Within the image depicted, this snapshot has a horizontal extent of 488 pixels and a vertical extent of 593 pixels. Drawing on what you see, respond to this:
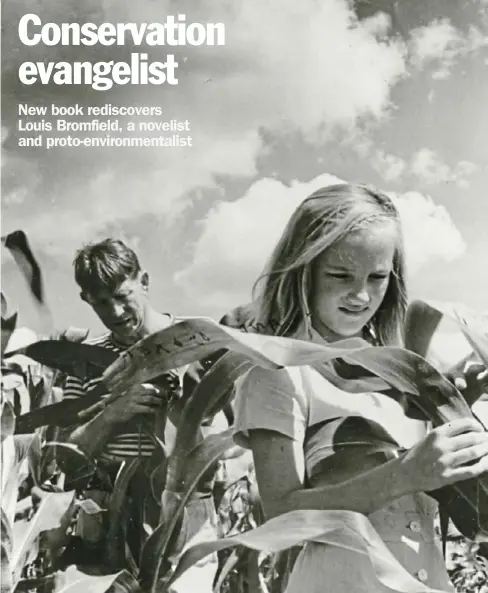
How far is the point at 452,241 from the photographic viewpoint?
1.31m

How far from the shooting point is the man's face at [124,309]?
1.29 meters

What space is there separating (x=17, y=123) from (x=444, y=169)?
2.15 feet

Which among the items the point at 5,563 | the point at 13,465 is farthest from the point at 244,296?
the point at 5,563

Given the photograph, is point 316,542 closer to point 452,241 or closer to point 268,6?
point 452,241

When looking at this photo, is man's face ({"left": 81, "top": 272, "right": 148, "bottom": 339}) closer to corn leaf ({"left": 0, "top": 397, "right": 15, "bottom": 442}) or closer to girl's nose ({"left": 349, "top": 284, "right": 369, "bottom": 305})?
corn leaf ({"left": 0, "top": 397, "right": 15, "bottom": 442})

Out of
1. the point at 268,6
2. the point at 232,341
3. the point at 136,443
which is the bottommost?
the point at 136,443

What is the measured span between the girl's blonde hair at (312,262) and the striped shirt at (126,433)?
16cm

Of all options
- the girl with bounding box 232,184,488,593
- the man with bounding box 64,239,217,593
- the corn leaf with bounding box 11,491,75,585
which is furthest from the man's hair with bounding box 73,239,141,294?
the corn leaf with bounding box 11,491,75,585

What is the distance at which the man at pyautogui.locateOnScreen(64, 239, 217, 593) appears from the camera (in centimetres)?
126

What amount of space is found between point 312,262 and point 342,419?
24 cm

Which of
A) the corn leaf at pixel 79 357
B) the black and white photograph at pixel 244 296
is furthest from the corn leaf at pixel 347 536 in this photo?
the corn leaf at pixel 79 357

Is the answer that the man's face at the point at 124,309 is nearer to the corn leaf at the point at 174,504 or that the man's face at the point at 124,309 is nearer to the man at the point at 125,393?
the man at the point at 125,393

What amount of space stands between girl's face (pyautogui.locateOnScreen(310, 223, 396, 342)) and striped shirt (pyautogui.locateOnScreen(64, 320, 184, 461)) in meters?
0.23

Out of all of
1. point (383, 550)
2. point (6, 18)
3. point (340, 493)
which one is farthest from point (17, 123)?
point (383, 550)
